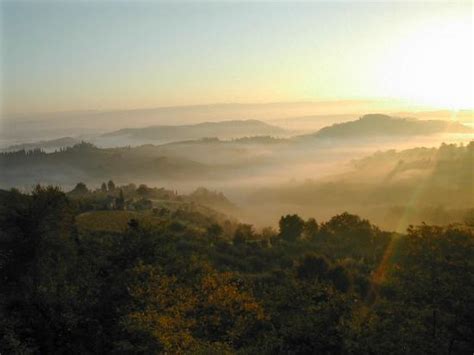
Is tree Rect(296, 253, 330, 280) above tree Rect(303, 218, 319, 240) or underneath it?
above

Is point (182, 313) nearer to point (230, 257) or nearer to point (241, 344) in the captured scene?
point (241, 344)

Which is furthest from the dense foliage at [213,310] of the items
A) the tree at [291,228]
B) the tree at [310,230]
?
the tree at [291,228]

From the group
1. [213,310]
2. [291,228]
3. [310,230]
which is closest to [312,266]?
[310,230]

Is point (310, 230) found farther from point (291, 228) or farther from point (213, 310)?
point (213, 310)

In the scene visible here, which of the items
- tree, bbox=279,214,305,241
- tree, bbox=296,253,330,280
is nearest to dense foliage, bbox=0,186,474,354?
tree, bbox=296,253,330,280

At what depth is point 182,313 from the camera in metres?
32.6

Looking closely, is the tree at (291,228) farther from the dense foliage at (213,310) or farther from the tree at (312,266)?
the dense foliage at (213,310)

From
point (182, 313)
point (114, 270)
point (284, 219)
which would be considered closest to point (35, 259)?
point (114, 270)

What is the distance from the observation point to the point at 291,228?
12088 cm

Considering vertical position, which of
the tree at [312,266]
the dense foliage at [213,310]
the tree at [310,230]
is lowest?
the tree at [310,230]

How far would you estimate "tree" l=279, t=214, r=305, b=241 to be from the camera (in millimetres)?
119938

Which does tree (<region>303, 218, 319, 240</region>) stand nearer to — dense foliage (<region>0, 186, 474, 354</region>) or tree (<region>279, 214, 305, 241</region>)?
tree (<region>279, 214, 305, 241</region>)

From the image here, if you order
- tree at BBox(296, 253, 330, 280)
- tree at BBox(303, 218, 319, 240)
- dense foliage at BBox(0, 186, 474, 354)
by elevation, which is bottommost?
tree at BBox(303, 218, 319, 240)

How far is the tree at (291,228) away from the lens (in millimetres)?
119938
